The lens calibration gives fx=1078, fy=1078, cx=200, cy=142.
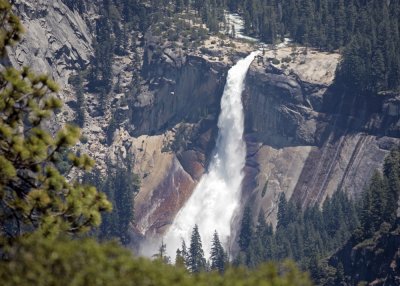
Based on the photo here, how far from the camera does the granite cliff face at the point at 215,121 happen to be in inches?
6737

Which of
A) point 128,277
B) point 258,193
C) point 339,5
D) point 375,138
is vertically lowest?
point 258,193

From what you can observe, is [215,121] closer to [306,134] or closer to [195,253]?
[306,134]

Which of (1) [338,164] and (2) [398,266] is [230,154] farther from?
(2) [398,266]

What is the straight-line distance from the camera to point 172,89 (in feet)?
641

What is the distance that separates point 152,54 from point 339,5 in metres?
35.3

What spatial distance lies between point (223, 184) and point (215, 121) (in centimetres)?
1284

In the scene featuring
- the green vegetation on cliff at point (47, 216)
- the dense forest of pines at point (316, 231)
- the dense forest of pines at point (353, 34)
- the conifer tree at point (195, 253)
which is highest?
the green vegetation on cliff at point (47, 216)

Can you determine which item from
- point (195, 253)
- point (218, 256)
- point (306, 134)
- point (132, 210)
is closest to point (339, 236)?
point (218, 256)

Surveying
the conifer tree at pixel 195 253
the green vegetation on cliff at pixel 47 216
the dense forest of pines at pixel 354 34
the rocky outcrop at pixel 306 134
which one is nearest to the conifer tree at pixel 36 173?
the green vegetation on cliff at pixel 47 216

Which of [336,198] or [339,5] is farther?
[339,5]

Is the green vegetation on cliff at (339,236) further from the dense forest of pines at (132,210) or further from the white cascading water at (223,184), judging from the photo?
the white cascading water at (223,184)

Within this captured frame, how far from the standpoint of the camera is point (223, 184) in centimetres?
18600

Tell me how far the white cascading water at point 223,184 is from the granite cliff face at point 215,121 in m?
1.54

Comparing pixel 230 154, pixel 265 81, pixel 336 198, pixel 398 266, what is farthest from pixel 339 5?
pixel 398 266
